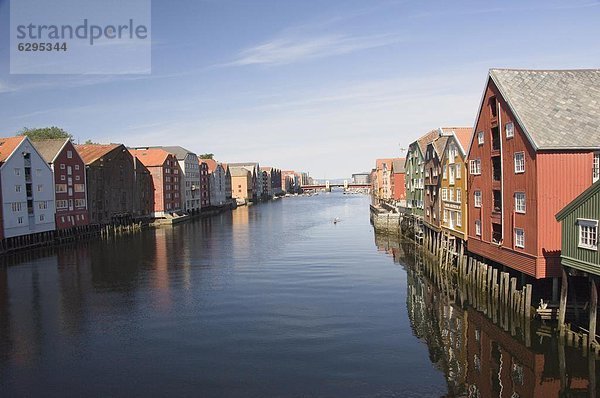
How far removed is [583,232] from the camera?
67.6 ft

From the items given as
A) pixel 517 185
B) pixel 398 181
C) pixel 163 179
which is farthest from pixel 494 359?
→ pixel 163 179

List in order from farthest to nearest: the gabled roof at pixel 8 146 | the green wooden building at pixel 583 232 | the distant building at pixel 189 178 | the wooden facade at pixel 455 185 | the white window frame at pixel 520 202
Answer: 1. the distant building at pixel 189 178
2. the gabled roof at pixel 8 146
3. the wooden facade at pixel 455 185
4. the white window frame at pixel 520 202
5. the green wooden building at pixel 583 232

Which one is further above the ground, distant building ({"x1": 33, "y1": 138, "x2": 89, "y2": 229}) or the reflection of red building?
distant building ({"x1": 33, "y1": 138, "x2": 89, "y2": 229})

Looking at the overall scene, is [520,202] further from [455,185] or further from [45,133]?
[45,133]

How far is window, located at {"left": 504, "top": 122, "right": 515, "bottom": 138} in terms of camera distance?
27.5 m

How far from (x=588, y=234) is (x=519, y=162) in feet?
24.9

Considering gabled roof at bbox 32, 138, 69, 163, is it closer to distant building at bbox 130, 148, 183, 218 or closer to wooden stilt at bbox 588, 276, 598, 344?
distant building at bbox 130, 148, 183, 218

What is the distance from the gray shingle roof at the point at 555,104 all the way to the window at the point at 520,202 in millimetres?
3419

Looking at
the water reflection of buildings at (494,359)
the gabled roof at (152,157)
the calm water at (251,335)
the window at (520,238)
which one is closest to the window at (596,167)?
the window at (520,238)

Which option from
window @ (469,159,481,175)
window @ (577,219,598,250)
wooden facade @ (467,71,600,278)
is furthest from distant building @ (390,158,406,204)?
window @ (577,219,598,250)

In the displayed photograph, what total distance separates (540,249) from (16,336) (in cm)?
2734

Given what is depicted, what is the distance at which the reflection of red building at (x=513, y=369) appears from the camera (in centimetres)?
1761

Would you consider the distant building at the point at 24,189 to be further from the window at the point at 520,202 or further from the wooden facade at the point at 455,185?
the window at the point at 520,202

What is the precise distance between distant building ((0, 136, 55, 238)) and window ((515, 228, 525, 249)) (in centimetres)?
5137
